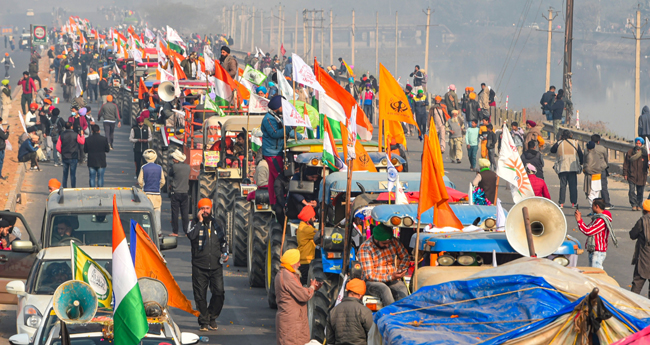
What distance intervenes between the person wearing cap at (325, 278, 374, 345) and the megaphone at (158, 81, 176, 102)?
53.8ft

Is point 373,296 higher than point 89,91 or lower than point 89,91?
lower

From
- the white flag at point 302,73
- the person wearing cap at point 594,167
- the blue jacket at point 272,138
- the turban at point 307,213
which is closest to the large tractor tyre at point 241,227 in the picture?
the blue jacket at point 272,138

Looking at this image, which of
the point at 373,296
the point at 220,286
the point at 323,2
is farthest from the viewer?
the point at 323,2

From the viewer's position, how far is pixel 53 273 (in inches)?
440

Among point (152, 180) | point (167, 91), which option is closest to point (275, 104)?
point (152, 180)

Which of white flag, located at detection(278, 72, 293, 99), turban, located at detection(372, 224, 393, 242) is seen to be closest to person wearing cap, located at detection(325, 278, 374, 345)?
turban, located at detection(372, 224, 393, 242)

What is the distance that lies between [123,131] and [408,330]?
30.6 metres

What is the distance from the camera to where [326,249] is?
35.6ft

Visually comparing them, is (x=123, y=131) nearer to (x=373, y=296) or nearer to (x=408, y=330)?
(x=373, y=296)

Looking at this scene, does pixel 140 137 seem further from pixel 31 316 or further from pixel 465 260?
pixel 465 260

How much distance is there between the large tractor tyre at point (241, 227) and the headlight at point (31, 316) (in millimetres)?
5452

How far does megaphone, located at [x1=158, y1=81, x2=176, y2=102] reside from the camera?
80.6 feet

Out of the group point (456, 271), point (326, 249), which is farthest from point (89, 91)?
point (456, 271)

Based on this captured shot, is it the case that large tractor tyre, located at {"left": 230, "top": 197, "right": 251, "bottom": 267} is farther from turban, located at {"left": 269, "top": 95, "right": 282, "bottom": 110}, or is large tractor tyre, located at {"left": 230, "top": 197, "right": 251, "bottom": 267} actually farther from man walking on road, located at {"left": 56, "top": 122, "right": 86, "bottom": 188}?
man walking on road, located at {"left": 56, "top": 122, "right": 86, "bottom": 188}
